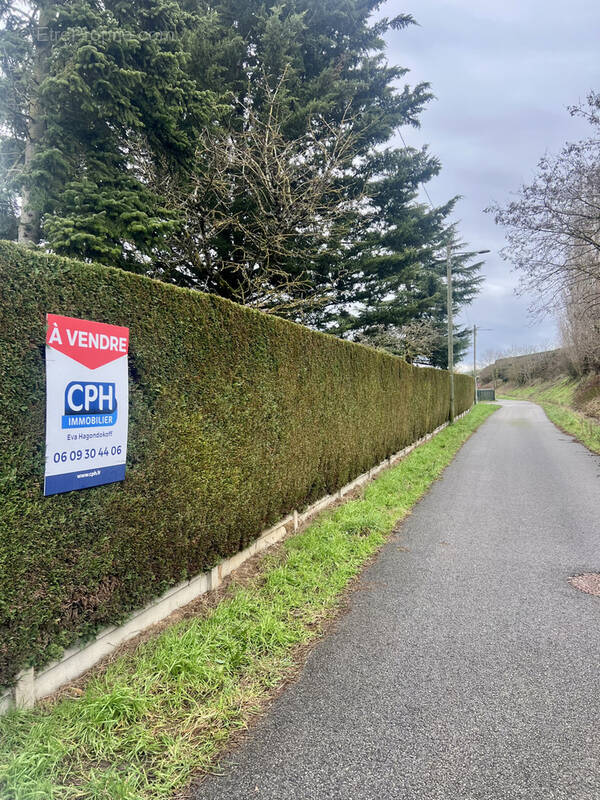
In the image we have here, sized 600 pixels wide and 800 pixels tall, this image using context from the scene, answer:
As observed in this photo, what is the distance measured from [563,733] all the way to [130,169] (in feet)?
28.1

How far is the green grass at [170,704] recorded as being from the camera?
167cm

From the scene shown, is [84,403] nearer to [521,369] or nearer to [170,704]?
[170,704]

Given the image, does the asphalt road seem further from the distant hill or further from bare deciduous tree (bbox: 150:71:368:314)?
the distant hill

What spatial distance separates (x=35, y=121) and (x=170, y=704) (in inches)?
328

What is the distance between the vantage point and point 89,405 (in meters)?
A: 2.32

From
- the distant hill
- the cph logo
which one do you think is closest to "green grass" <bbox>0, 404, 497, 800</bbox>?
the cph logo

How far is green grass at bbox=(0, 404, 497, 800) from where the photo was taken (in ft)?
5.48

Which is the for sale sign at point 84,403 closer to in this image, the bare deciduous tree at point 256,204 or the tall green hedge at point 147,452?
the tall green hedge at point 147,452

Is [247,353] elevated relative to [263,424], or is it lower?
elevated

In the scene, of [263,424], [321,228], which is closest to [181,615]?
[263,424]

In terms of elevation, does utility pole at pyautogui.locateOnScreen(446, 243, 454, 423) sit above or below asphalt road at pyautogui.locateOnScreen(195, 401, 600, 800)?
above

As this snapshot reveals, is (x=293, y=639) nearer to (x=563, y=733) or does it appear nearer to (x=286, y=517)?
(x=563, y=733)

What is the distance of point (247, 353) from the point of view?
3.92 meters

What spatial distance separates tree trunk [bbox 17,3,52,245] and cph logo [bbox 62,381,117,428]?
527 cm
